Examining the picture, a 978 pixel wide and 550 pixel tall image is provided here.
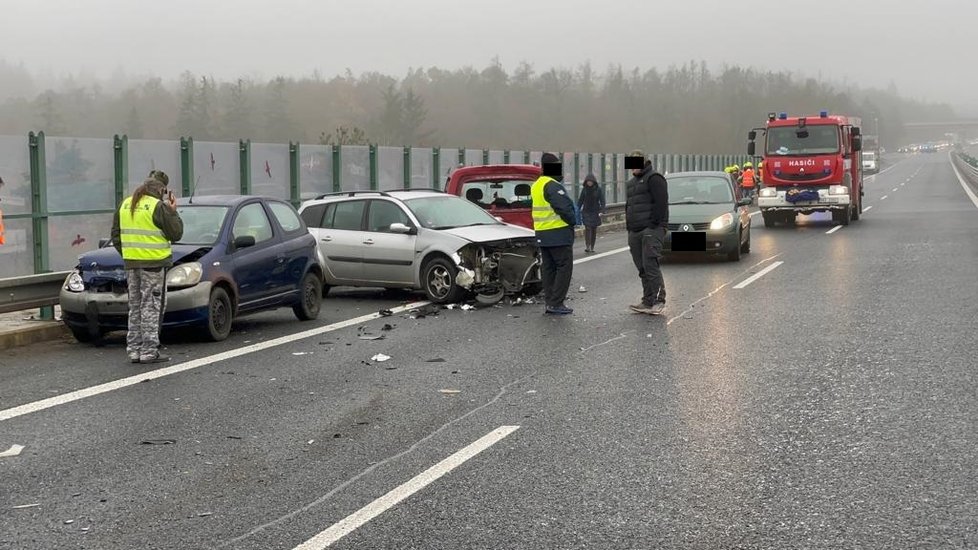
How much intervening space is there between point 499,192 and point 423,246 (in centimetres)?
405

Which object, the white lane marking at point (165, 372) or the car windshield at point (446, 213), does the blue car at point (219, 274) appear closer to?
the white lane marking at point (165, 372)

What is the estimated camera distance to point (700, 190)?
20594mm

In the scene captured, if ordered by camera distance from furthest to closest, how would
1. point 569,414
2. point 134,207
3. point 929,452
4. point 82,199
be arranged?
point 82,199 < point 134,207 < point 569,414 < point 929,452

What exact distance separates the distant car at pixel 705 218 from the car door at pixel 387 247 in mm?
6357

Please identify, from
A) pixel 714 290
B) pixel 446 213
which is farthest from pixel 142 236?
pixel 714 290

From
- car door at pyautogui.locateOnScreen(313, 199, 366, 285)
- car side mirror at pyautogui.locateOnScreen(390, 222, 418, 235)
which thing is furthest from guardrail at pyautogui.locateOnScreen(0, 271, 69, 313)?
car side mirror at pyautogui.locateOnScreen(390, 222, 418, 235)

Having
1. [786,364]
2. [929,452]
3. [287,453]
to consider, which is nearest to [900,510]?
[929,452]

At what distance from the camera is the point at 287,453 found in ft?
21.2

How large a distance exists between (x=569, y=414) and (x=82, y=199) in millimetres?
9349

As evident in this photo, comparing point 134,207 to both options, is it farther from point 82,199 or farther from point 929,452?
point 929,452

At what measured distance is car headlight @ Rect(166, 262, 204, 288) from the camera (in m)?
10.8

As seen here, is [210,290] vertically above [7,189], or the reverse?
[7,189]

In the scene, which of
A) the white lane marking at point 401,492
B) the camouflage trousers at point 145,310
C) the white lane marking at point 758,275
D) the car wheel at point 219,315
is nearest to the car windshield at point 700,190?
the white lane marking at point 758,275

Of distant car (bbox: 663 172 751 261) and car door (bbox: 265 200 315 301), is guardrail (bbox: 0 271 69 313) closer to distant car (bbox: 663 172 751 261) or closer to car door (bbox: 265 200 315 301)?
car door (bbox: 265 200 315 301)
